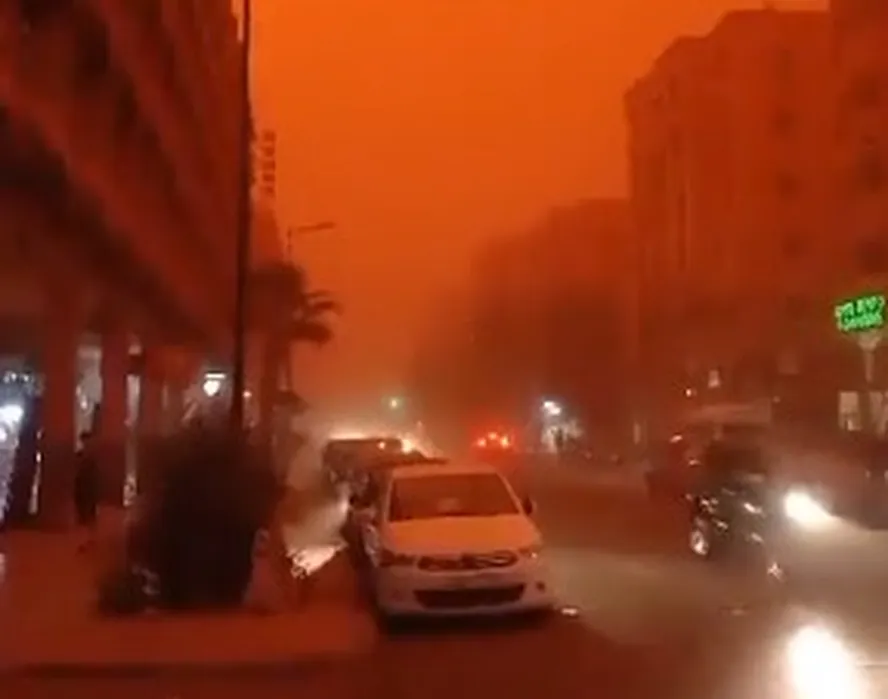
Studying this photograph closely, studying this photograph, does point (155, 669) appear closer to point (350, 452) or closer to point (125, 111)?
point (125, 111)

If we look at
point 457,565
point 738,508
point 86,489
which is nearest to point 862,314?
point 86,489

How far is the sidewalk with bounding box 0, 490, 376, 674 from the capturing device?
17719 millimetres

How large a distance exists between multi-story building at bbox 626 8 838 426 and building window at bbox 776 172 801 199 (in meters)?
0.07

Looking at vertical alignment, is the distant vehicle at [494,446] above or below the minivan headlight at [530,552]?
above

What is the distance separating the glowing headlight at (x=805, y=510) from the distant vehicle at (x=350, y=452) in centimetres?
1089

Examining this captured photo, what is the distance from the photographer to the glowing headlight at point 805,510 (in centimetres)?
3478

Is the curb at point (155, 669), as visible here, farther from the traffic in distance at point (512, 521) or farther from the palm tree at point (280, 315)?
the palm tree at point (280, 315)

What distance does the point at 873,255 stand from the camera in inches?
3223

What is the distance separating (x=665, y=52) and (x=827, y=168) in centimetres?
2963

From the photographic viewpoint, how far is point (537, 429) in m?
124

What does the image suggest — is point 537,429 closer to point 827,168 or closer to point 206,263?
point 827,168

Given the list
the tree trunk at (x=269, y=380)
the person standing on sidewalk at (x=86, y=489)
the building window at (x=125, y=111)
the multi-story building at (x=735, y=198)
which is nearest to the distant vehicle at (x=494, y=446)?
the multi-story building at (x=735, y=198)

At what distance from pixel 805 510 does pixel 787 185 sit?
246 feet

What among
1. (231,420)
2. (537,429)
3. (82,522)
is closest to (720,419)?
(82,522)
